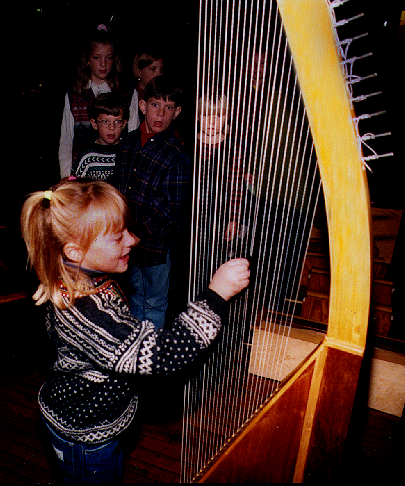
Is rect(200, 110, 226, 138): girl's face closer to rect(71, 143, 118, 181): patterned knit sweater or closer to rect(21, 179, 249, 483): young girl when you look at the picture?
rect(21, 179, 249, 483): young girl

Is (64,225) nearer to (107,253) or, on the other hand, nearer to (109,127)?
(107,253)

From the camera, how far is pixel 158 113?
2.10m

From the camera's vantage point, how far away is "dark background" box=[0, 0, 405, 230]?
3100 mm

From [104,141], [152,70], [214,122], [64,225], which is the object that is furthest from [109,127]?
[64,225]

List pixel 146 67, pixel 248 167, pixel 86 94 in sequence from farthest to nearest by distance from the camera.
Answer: pixel 146 67, pixel 86 94, pixel 248 167

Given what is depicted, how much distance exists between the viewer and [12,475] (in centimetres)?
160

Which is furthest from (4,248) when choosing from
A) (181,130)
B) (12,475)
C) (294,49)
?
(294,49)

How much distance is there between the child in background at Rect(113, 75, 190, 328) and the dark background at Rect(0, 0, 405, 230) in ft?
3.05

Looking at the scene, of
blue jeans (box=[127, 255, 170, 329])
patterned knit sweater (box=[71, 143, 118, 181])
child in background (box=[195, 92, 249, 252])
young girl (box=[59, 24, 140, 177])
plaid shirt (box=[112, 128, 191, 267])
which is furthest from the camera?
young girl (box=[59, 24, 140, 177])

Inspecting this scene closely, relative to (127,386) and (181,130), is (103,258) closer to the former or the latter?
(127,386)

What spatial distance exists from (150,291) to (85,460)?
49.3 inches

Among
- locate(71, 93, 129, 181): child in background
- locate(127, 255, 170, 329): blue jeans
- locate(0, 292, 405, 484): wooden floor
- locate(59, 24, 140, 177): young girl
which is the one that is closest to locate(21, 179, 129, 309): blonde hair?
locate(0, 292, 405, 484): wooden floor

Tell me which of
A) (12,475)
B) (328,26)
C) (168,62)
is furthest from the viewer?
(168,62)

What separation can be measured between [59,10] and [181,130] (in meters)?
1.77
